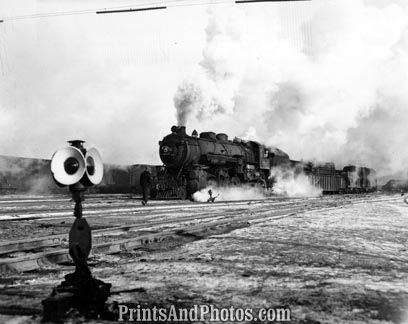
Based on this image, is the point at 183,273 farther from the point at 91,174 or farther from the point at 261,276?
the point at 91,174

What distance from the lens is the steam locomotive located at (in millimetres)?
19942

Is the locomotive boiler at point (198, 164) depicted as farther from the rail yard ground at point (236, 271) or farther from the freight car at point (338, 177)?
the rail yard ground at point (236, 271)

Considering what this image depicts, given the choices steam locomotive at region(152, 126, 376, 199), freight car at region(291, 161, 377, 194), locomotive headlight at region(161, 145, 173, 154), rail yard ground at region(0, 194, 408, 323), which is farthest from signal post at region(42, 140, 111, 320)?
freight car at region(291, 161, 377, 194)

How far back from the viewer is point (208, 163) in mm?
21234

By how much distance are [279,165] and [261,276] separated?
77.7 ft

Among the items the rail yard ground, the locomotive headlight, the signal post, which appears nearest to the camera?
the signal post

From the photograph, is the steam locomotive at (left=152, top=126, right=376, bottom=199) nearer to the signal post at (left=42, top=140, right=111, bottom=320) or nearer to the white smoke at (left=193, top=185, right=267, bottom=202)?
the white smoke at (left=193, top=185, right=267, bottom=202)

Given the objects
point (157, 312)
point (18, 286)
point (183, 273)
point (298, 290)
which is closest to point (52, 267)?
point (18, 286)

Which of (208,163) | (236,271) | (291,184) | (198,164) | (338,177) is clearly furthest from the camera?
(338,177)

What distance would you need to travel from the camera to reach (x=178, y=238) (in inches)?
273

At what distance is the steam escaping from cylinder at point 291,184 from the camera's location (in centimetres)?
2766

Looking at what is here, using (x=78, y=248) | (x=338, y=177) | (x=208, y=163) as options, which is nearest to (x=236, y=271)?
(x=78, y=248)

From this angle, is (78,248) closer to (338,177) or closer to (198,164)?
(198,164)

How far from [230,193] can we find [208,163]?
231 centimetres
